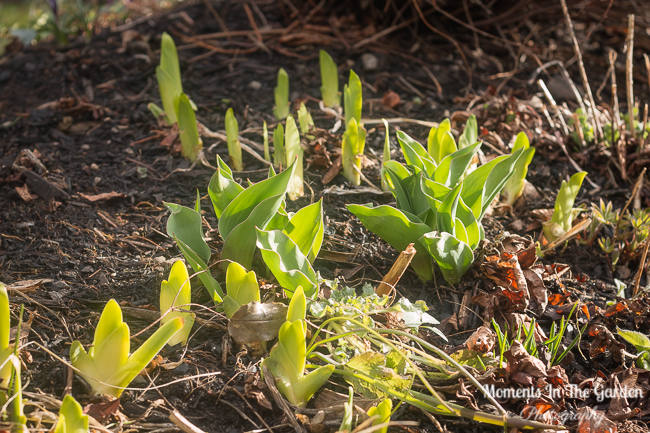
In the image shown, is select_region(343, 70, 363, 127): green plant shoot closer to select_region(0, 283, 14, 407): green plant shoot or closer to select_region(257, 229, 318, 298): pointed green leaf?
select_region(257, 229, 318, 298): pointed green leaf

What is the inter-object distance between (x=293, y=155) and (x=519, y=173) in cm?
84

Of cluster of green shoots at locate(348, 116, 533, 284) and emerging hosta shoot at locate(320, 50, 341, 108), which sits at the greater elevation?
emerging hosta shoot at locate(320, 50, 341, 108)

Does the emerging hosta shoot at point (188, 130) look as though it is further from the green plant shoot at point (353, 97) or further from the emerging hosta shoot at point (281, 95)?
the green plant shoot at point (353, 97)

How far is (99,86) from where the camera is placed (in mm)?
2713

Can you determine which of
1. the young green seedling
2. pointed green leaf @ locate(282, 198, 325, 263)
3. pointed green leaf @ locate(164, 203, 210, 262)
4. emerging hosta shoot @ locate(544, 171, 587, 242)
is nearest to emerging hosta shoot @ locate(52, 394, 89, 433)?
pointed green leaf @ locate(164, 203, 210, 262)

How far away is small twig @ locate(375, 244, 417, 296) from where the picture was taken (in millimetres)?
1474

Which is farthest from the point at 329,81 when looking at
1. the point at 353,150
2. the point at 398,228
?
the point at 398,228

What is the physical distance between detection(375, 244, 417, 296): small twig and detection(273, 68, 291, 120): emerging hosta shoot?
107 cm

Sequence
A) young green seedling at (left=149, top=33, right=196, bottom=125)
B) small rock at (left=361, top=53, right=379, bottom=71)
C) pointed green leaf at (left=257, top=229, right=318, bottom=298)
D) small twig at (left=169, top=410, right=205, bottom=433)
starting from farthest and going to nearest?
1. small rock at (left=361, top=53, right=379, bottom=71)
2. young green seedling at (left=149, top=33, right=196, bottom=125)
3. pointed green leaf at (left=257, top=229, right=318, bottom=298)
4. small twig at (left=169, top=410, right=205, bottom=433)

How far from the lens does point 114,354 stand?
1.16m

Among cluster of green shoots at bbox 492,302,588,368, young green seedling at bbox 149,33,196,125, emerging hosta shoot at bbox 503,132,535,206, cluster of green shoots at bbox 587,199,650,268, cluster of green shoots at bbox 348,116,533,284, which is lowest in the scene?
cluster of green shoots at bbox 587,199,650,268

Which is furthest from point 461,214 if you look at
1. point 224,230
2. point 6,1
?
point 6,1

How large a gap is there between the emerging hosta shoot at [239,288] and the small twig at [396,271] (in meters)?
0.38

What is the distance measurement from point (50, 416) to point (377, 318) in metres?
0.82
